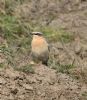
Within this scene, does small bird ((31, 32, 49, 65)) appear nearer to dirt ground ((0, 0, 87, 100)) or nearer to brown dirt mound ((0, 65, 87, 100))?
dirt ground ((0, 0, 87, 100))

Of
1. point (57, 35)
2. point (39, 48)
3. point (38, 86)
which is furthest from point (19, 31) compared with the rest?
point (38, 86)

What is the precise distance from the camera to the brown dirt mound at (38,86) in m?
8.05

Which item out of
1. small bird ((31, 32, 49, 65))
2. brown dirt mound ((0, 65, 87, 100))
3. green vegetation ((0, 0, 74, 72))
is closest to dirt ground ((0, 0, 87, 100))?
brown dirt mound ((0, 65, 87, 100))

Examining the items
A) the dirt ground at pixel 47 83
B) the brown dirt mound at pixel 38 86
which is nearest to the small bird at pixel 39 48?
the dirt ground at pixel 47 83

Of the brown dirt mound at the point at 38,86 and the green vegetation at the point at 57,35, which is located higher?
the green vegetation at the point at 57,35

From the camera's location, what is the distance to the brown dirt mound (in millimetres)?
8055

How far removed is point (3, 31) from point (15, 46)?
0.48 metres

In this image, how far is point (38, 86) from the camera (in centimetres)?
847

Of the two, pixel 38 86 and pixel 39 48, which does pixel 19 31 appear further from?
pixel 38 86

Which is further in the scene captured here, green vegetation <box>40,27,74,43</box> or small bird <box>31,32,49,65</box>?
green vegetation <box>40,27,74,43</box>

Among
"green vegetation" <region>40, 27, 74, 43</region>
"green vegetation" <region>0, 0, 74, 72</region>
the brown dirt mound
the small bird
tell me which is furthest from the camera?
"green vegetation" <region>40, 27, 74, 43</region>

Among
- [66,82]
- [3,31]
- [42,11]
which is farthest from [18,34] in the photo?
[66,82]

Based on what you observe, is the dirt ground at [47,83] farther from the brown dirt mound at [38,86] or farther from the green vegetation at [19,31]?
the green vegetation at [19,31]

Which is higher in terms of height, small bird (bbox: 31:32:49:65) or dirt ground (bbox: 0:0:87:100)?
small bird (bbox: 31:32:49:65)
